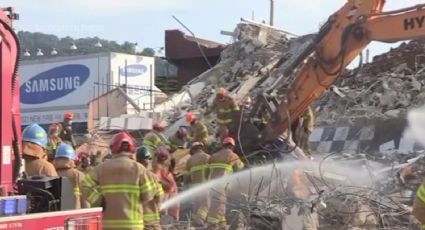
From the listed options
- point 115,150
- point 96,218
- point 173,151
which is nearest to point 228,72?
point 173,151

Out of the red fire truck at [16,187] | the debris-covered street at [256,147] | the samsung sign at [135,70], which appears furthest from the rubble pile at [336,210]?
the samsung sign at [135,70]

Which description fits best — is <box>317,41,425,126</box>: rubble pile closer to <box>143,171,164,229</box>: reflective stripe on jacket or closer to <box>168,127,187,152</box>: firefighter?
<box>168,127,187,152</box>: firefighter

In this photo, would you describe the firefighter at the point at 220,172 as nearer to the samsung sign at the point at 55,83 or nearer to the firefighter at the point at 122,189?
the firefighter at the point at 122,189

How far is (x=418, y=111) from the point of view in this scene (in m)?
17.2

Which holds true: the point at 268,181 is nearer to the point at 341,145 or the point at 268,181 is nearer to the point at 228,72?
the point at 341,145

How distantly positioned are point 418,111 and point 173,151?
5.51 metres

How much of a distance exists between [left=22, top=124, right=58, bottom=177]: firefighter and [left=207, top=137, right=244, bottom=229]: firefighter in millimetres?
4042

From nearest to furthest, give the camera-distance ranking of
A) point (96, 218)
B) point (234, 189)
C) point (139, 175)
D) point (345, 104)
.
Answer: point (96, 218) → point (139, 175) → point (234, 189) → point (345, 104)

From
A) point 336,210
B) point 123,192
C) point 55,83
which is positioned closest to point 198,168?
point 336,210

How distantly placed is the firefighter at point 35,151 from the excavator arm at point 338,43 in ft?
18.9

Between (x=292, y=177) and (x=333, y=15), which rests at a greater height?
(x=333, y=15)

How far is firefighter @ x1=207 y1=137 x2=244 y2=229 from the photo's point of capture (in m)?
11.2

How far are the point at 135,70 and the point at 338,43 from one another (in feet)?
75.6

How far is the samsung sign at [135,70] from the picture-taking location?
33.6 metres
